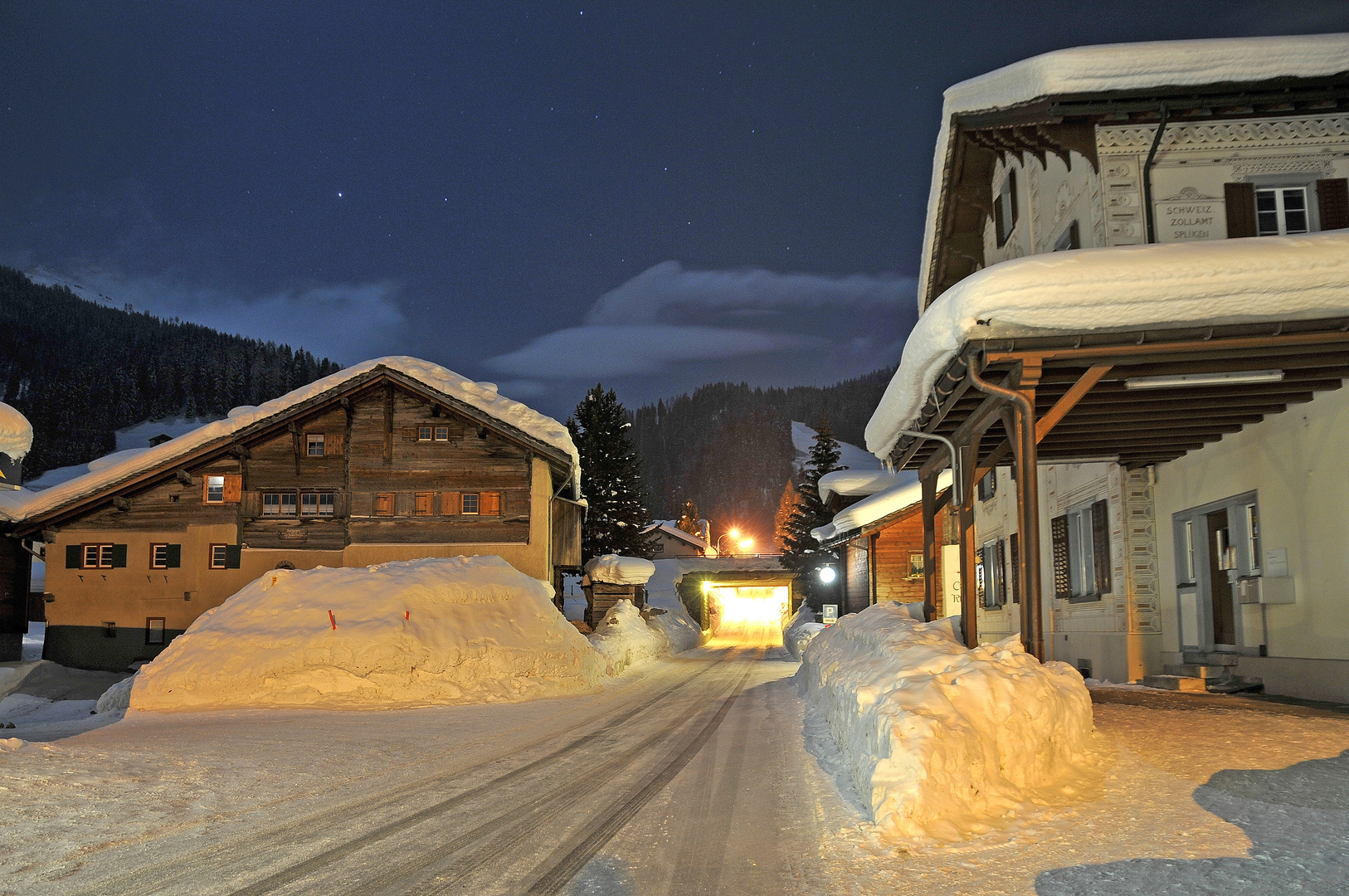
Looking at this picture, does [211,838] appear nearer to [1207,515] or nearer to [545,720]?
[545,720]

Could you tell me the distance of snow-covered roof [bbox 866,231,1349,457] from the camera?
9562 millimetres

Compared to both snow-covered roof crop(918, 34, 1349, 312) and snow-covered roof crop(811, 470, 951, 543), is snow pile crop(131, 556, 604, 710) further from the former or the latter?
snow-covered roof crop(918, 34, 1349, 312)

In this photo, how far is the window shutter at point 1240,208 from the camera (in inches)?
577

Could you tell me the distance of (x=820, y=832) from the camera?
23.0 ft

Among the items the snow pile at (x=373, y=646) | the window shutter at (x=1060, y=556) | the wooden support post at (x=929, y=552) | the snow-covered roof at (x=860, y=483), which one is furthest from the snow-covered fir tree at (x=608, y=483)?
the wooden support post at (x=929, y=552)

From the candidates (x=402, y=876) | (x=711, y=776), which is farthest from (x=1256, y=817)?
(x=402, y=876)

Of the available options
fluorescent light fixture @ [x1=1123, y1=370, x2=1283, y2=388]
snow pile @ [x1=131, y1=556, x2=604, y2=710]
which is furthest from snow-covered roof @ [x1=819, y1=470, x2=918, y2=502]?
fluorescent light fixture @ [x1=1123, y1=370, x2=1283, y2=388]

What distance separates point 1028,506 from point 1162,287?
2694 millimetres

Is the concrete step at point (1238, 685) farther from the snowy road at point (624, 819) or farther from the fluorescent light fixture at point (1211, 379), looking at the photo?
the fluorescent light fixture at point (1211, 379)

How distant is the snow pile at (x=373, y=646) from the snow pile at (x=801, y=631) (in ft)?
40.7

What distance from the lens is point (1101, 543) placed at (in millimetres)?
17938

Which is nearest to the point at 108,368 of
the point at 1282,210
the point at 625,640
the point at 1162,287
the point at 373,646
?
the point at 625,640

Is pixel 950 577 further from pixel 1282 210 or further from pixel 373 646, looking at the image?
pixel 373 646

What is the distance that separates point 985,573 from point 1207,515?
963 cm
